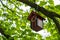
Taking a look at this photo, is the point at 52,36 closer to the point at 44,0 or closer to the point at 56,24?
the point at 56,24

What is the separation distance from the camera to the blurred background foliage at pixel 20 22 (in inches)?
165

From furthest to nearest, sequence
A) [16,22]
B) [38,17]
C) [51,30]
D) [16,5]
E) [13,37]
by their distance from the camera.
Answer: [16,5] → [16,22] → [51,30] → [13,37] → [38,17]

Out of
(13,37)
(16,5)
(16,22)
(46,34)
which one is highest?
(16,5)

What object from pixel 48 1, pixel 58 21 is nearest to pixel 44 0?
pixel 48 1

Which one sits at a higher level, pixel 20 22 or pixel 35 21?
pixel 20 22

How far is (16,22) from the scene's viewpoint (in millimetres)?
5305

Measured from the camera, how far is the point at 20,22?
5.27 metres

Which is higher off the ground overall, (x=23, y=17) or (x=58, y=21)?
(x=23, y=17)

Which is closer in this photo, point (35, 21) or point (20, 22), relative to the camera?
point (35, 21)

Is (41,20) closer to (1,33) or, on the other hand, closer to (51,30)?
(51,30)

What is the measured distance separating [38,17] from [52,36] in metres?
0.65

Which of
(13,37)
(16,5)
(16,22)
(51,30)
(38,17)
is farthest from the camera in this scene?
(16,5)

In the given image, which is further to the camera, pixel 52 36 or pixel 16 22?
pixel 16 22

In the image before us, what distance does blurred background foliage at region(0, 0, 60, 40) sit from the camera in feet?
13.8
